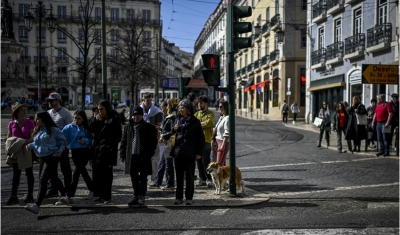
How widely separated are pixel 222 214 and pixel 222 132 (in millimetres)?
2420

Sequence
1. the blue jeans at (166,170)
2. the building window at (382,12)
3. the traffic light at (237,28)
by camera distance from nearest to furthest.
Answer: the traffic light at (237,28)
the blue jeans at (166,170)
the building window at (382,12)

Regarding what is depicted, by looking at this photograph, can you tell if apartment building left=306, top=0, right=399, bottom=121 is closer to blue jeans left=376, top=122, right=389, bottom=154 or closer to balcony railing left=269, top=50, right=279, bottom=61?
blue jeans left=376, top=122, right=389, bottom=154

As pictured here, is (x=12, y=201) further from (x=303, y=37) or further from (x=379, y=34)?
(x=303, y=37)

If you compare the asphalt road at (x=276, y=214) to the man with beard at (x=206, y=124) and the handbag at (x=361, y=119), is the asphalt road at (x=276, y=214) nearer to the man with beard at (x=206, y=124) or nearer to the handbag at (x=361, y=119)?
the man with beard at (x=206, y=124)

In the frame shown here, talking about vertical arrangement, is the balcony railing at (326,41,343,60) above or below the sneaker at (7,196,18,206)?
above

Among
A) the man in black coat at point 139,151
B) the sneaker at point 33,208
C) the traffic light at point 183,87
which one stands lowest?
the sneaker at point 33,208

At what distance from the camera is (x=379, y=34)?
73.5ft

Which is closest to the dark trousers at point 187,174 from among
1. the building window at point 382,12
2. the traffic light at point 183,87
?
the traffic light at point 183,87

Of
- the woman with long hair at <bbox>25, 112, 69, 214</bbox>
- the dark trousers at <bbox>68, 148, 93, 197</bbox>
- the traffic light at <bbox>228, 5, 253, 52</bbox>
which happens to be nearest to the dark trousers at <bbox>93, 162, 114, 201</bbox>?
the dark trousers at <bbox>68, 148, 93, 197</bbox>

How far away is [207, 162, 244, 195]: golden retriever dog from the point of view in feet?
27.7

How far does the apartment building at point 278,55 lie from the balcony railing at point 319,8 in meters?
5.94

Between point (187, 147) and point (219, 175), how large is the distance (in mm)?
1134

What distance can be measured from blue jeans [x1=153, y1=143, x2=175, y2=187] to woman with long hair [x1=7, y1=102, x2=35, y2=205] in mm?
2550

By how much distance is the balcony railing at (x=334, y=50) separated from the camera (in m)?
27.7
